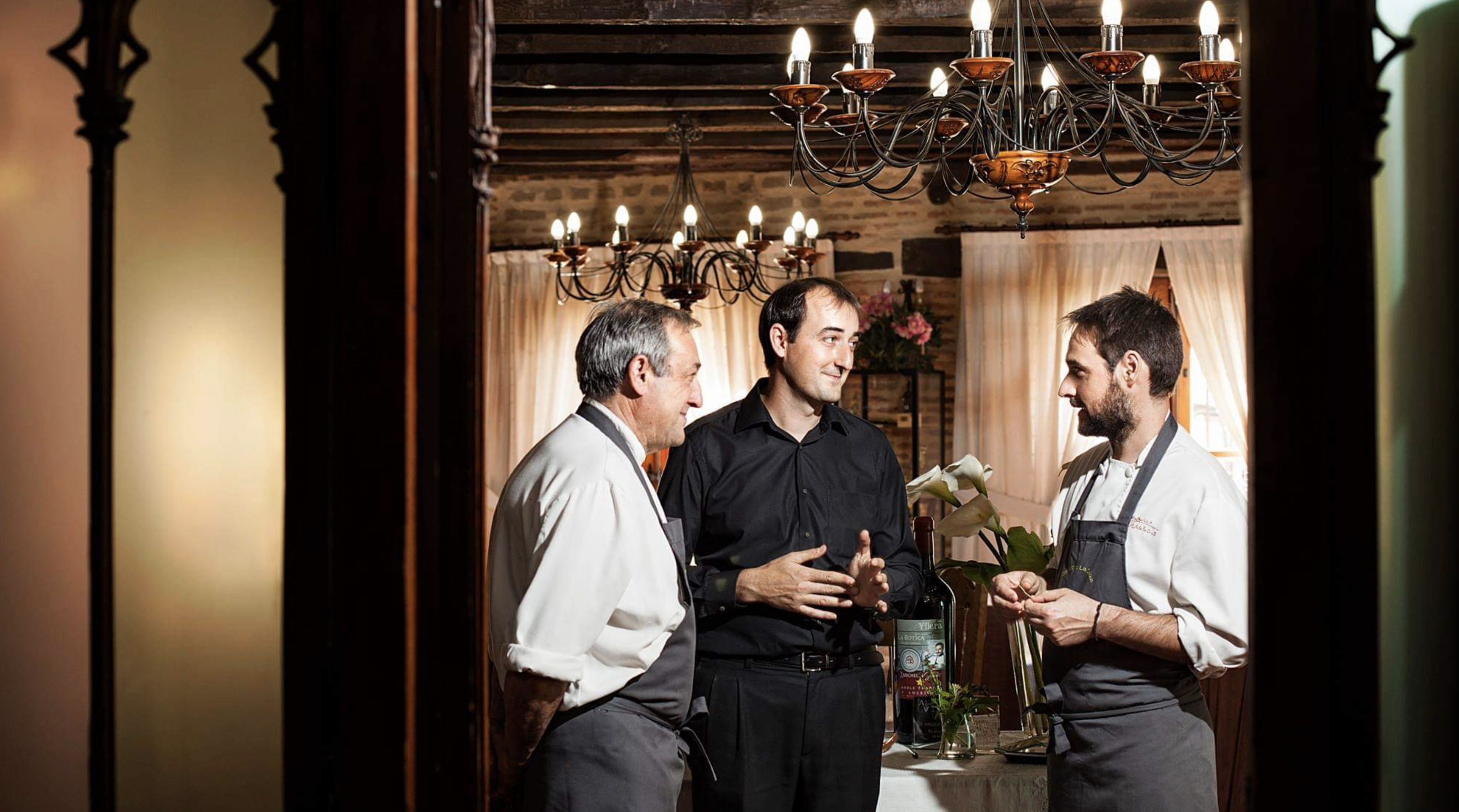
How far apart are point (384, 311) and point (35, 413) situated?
1.33 ft

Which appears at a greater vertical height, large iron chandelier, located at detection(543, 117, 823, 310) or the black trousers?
large iron chandelier, located at detection(543, 117, 823, 310)

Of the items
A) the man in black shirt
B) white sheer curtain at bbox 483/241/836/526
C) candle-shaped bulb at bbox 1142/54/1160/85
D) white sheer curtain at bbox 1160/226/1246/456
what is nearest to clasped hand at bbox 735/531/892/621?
the man in black shirt

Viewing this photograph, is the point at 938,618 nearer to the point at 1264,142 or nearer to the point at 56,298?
the point at 1264,142

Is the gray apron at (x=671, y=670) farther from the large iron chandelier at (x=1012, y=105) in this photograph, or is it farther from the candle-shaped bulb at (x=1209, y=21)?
the candle-shaped bulb at (x=1209, y=21)

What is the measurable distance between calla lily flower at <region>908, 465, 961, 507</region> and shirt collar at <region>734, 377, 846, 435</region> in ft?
0.75

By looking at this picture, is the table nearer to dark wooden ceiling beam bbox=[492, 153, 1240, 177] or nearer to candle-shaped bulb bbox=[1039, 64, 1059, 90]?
candle-shaped bulb bbox=[1039, 64, 1059, 90]

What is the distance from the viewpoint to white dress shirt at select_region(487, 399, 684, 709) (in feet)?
7.06

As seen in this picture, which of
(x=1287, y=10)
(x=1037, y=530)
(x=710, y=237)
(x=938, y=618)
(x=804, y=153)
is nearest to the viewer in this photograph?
(x=1287, y=10)

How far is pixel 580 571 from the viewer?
2.17 m

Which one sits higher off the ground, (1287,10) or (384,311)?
(1287,10)

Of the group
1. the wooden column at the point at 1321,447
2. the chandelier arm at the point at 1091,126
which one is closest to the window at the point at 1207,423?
the chandelier arm at the point at 1091,126

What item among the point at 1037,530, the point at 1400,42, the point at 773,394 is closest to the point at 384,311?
the point at 1400,42

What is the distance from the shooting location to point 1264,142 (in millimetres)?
1292

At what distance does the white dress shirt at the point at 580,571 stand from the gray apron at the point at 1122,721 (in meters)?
0.80
